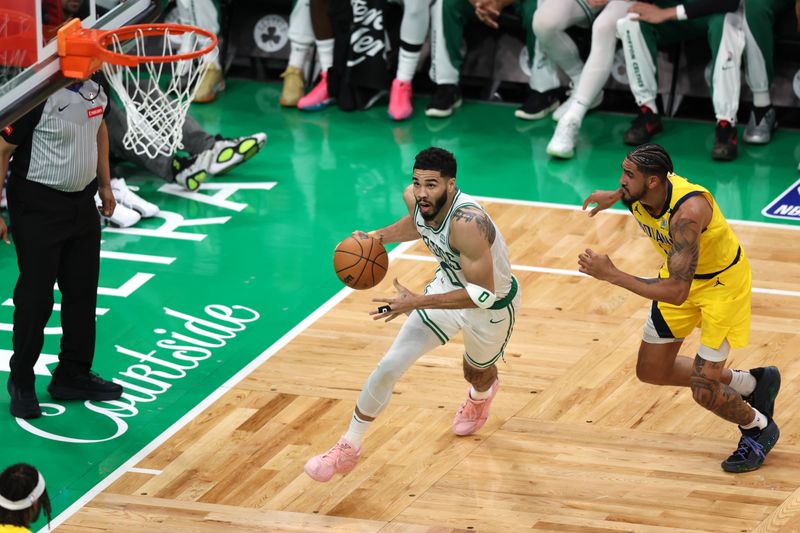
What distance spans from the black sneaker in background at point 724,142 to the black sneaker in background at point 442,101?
101 inches

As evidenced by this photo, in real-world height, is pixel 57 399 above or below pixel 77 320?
below

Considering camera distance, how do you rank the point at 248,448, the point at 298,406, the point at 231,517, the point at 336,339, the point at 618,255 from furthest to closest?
the point at 618,255
the point at 336,339
the point at 298,406
the point at 248,448
the point at 231,517

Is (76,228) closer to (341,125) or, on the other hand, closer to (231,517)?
(231,517)

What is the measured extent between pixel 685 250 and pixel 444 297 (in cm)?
112

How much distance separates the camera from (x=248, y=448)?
23.1 ft

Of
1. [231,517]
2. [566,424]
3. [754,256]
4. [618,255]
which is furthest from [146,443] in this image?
[754,256]

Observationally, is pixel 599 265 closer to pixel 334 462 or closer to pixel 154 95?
pixel 334 462

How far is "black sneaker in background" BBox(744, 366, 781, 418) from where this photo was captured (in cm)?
680

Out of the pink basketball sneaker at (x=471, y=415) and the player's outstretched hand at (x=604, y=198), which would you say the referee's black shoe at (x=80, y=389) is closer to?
the pink basketball sneaker at (x=471, y=415)

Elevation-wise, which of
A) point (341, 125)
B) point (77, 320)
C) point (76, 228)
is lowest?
point (341, 125)

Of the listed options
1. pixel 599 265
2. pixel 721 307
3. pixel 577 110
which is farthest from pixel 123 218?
pixel 721 307

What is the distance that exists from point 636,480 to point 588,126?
6191mm

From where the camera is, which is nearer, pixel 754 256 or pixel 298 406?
pixel 298 406

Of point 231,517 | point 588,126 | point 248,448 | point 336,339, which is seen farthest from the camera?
point 588,126
